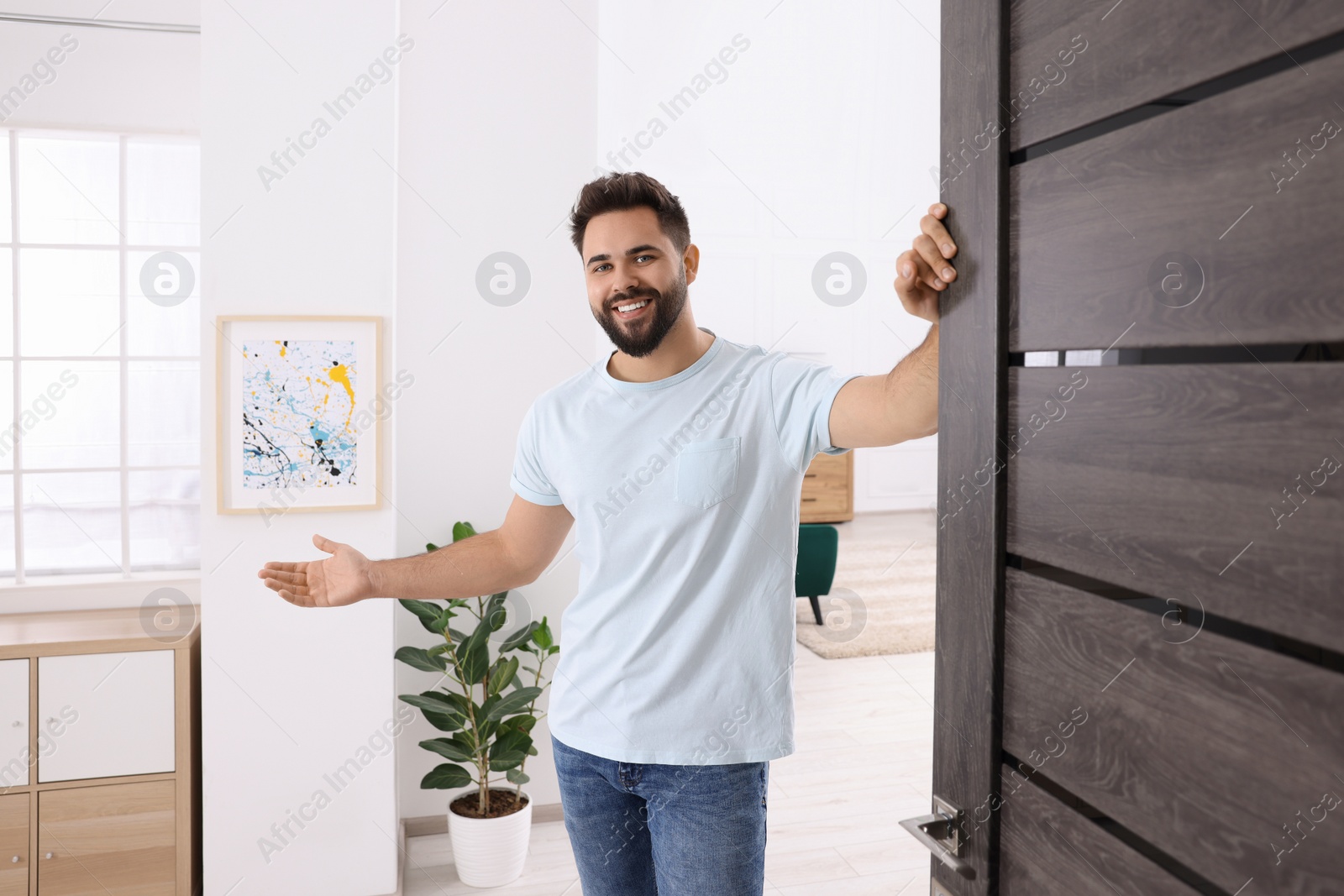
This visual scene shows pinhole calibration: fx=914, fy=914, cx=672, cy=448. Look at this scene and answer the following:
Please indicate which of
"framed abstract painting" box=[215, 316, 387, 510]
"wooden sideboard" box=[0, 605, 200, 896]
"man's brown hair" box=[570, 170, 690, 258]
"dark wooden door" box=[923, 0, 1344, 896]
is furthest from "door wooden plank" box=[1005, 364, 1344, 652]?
"wooden sideboard" box=[0, 605, 200, 896]

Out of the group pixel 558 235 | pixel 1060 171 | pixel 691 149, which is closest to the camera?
pixel 1060 171

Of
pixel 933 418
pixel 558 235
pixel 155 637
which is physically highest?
pixel 558 235

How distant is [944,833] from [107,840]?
2.65 meters

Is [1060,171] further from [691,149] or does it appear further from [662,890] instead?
[691,149]

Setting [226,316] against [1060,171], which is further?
[226,316]

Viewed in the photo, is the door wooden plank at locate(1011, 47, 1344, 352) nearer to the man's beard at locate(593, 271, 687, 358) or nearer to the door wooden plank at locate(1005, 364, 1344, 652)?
the door wooden plank at locate(1005, 364, 1344, 652)

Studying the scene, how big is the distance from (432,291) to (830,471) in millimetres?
4760

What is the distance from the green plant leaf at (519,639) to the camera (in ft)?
9.73

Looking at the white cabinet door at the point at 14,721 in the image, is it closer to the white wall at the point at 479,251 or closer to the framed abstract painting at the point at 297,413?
the framed abstract painting at the point at 297,413

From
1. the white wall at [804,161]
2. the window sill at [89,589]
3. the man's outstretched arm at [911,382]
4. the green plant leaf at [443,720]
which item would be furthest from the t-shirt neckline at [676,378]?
the white wall at [804,161]

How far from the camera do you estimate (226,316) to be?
254 centimetres

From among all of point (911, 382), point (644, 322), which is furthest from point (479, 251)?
point (911, 382)

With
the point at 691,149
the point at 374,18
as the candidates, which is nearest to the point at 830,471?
the point at 691,149

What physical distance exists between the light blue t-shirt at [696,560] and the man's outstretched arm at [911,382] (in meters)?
0.06
